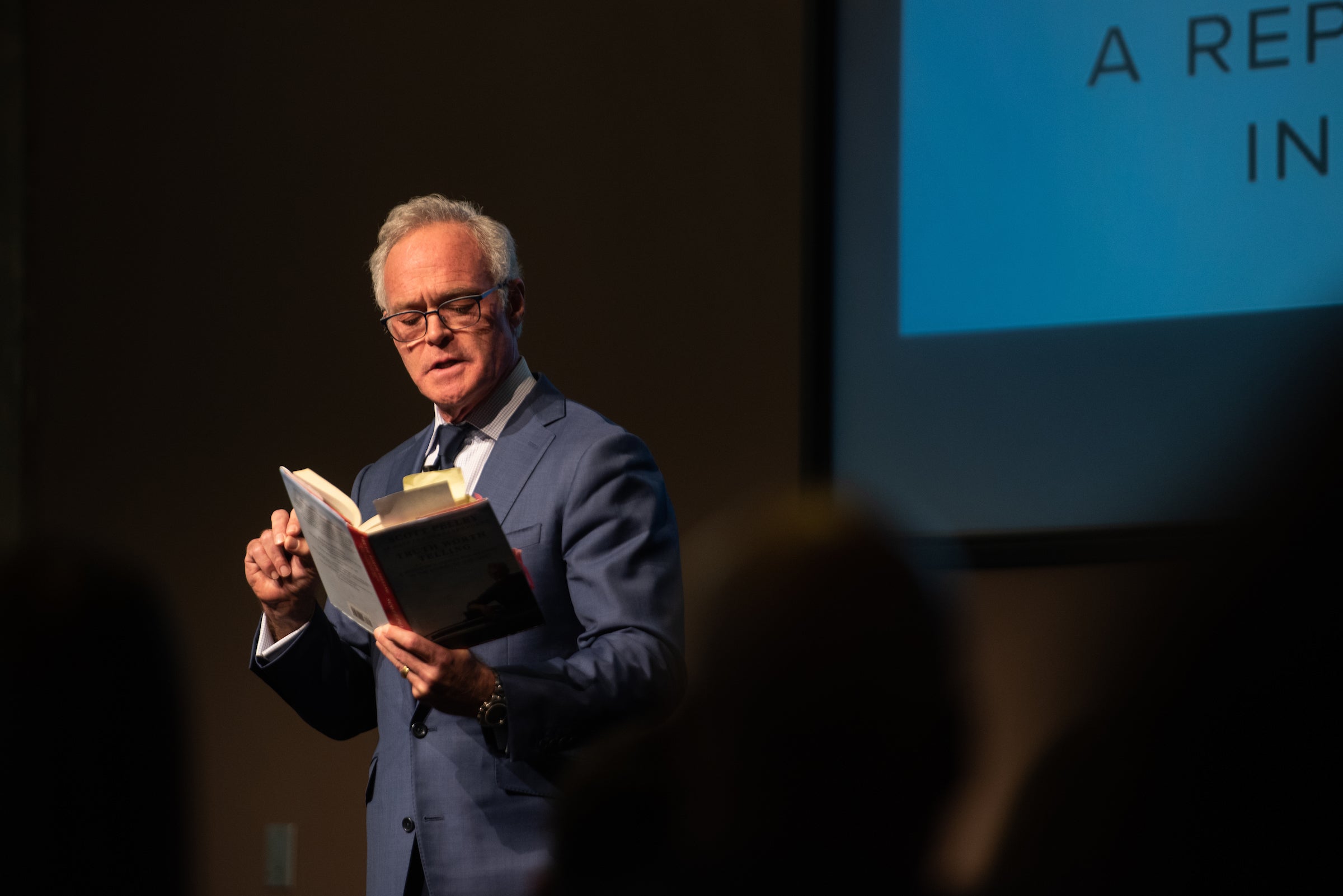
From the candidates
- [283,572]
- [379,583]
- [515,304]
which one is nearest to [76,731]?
[283,572]

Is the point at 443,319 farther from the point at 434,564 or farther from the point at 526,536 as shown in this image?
the point at 434,564

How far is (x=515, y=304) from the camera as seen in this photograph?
2.23 m

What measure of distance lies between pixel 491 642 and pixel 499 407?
0.40 meters

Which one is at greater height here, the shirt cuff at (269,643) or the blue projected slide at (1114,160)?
the blue projected slide at (1114,160)

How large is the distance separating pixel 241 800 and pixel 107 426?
1.06m

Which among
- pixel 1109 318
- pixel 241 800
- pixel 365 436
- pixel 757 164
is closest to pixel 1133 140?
pixel 1109 318

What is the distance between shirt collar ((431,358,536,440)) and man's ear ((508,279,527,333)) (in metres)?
0.08

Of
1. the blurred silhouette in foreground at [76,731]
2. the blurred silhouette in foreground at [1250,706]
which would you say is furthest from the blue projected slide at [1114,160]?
the blurred silhouette in foreground at [1250,706]

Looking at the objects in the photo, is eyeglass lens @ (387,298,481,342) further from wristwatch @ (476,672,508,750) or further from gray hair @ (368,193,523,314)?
wristwatch @ (476,672,508,750)

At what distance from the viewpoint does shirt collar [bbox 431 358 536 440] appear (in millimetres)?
Answer: 2141

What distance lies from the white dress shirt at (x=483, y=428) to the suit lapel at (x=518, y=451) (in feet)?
0.06

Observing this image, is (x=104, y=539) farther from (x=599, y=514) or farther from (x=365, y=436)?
(x=599, y=514)

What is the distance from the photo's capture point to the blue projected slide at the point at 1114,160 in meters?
2.59

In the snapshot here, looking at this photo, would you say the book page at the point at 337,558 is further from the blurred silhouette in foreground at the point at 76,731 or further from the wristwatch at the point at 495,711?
the blurred silhouette in foreground at the point at 76,731
